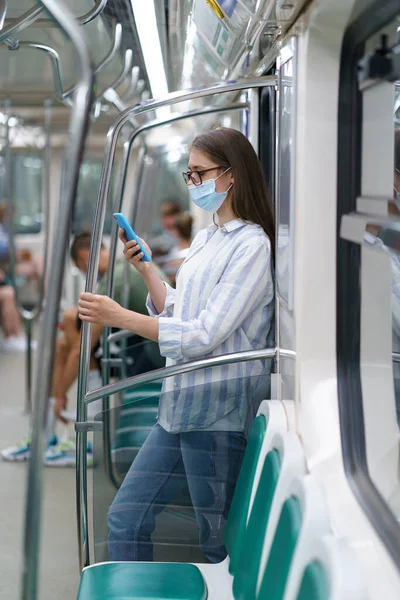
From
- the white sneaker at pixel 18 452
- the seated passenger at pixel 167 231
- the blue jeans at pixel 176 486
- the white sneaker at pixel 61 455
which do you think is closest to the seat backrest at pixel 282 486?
the blue jeans at pixel 176 486

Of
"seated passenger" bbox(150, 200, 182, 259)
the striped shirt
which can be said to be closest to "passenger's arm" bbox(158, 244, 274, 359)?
the striped shirt

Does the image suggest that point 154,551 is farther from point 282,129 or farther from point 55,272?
point 55,272

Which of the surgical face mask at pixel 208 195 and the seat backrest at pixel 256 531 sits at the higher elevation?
the surgical face mask at pixel 208 195

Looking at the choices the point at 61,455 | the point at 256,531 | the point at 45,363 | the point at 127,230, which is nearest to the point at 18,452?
the point at 61,455

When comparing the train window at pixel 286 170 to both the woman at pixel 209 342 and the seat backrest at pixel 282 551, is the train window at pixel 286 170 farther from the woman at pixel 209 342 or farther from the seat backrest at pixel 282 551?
the seat backrest at pixel 282 551

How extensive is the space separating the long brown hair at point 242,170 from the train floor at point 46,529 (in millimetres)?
1509

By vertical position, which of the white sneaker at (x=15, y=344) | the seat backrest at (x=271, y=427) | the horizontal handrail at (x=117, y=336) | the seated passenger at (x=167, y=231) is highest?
the seated passenger at (x=167, y=231)

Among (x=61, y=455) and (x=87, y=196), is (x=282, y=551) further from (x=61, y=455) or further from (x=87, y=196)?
(x=87, y=196)

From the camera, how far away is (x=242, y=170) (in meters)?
2.27

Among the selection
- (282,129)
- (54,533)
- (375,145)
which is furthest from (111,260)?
(375,145)

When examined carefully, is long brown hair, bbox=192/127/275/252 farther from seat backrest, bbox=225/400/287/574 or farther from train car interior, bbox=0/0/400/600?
seat backrest, bbox=225/400/287/574

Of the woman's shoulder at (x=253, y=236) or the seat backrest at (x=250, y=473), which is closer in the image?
the seat backrest at (x=250, y=473)

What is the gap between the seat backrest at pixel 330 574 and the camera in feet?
3.97

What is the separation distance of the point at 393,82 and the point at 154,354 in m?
1.31
